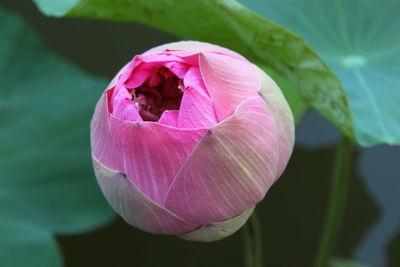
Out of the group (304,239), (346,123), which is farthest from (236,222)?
(304,239)

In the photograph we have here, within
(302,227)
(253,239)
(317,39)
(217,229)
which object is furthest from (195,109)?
(302,227)

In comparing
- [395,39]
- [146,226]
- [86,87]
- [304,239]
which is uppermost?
[395,39]

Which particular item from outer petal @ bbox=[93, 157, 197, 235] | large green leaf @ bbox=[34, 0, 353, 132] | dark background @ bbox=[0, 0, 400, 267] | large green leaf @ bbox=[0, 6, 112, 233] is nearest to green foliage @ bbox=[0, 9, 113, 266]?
large green leaf @ bbox=[0, 6, 112, 233]

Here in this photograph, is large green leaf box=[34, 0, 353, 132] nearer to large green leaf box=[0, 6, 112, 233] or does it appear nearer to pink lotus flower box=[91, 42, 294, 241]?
pink lotus flower box=[91, 42, 294, 241]

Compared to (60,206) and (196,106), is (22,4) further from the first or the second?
(196,106)

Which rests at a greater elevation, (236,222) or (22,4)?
(236,222)

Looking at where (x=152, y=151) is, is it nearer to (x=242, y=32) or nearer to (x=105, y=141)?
(x=105, y=141)
